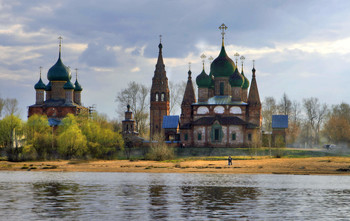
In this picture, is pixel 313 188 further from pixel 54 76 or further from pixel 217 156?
pixel 54 76

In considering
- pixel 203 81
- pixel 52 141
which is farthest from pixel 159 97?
pixel 52 141

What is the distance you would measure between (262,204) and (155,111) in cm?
4977

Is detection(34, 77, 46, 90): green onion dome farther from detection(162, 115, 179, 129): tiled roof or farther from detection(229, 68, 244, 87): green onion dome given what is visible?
detection(229, 68, 244, 87): green onion dome

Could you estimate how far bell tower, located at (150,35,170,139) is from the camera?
73.1 m

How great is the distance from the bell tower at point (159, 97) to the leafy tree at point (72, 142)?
693 inches

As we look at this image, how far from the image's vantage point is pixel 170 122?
232ft

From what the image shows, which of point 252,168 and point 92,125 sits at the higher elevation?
point 92,125

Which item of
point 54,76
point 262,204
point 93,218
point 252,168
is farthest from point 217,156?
point 93,218

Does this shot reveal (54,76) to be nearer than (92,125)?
No

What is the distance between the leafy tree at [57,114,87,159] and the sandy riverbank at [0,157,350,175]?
255 centimetres

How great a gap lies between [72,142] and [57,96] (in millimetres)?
18324

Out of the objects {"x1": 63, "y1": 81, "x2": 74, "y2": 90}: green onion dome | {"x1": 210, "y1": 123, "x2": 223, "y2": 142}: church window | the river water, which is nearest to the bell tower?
{"x1": 210, "y1": 123, "x2": 223, "y2": 142}: church window

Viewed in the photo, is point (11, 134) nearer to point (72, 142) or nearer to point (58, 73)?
point (72, 142)

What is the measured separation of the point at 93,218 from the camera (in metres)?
19.8
